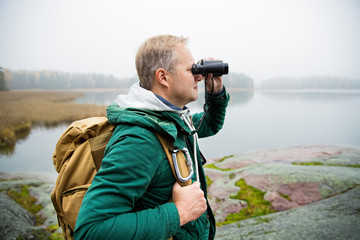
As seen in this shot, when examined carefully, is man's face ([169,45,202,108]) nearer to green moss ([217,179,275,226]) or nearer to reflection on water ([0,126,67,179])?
green moss ([217,179,275,226])

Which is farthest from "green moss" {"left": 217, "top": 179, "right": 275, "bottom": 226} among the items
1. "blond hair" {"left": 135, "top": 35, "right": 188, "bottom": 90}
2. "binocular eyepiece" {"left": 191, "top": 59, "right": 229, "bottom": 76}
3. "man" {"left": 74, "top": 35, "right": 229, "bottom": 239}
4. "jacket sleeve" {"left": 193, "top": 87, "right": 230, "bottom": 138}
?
"blond hair" {"left": 135, "top": 35, "right": 188, "bottom": 90}

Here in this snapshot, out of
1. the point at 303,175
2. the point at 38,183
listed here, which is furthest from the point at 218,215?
the point at 38,183

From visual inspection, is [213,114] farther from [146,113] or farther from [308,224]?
[308,224]

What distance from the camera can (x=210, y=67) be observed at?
1591 mm

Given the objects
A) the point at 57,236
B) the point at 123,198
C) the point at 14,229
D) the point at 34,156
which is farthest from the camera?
the point at 34,156

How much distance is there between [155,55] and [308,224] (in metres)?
3.13

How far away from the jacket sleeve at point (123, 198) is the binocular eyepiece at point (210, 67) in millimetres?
699

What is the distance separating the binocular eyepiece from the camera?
1.49 metres

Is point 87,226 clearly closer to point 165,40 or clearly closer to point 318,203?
point 165,40

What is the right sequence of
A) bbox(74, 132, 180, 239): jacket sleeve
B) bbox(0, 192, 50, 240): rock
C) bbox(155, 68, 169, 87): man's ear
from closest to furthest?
bbox(74, 132, 180, 239): jacket sleeve, bbox(155, 68, 169, 87): man's ear, bbox(0, 192, 50, 240): rock

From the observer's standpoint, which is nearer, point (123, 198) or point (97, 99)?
point (123, 198)

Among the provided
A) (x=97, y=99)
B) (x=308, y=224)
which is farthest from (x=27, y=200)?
(x=97, y=99)

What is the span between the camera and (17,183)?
238 inches

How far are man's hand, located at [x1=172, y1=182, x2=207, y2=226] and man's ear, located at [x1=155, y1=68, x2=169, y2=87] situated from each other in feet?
2.09
